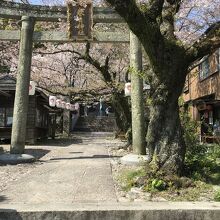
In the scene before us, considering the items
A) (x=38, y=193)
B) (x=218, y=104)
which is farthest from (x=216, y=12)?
(x=38, y=193)

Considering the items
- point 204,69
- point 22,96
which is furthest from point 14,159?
point 204,69

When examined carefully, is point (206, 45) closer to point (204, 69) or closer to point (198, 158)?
point (198, 158)

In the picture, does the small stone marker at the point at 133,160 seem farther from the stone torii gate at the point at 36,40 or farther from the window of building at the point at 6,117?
the window of building at the point at 6,117

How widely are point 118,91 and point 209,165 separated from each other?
397 inches

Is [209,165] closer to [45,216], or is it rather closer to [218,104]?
[45,216]

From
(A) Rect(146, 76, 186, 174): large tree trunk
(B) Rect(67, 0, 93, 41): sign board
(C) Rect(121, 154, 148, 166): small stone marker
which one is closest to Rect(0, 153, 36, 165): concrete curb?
(C) Rect(121, 154, 148, 166): small stone marker

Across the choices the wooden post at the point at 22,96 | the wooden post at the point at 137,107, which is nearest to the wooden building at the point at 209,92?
the wooden post at the point at 137,107

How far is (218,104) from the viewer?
970 inches

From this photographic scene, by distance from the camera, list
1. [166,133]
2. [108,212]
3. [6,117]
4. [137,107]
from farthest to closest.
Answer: [6,117]
[137,107]
[166,133]
[108,212]

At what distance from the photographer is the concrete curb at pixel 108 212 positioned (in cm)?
611

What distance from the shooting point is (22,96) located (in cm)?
→ 1335

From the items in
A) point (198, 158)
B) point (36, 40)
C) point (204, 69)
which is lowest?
point (198, 158)

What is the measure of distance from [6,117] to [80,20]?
11.8 meters

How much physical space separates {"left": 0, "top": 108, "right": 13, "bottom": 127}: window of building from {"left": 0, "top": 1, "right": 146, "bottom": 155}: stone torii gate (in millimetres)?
10145
